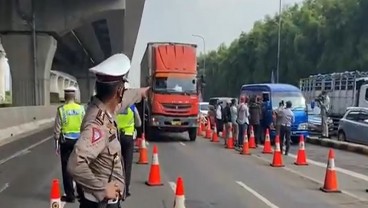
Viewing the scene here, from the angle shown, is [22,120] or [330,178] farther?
[22,120]

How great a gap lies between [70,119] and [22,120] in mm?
20806

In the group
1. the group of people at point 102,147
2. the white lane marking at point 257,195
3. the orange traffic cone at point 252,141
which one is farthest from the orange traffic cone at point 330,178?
the orange traffic cone at point 252,141

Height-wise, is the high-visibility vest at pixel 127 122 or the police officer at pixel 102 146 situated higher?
the police officer at pixel 102 146

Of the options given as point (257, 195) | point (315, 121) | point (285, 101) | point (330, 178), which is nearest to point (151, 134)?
point (285, 101)

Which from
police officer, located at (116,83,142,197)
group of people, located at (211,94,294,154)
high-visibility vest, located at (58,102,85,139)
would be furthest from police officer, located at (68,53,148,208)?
group of people, located at (211,94,294,154)

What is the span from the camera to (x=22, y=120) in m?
29.4

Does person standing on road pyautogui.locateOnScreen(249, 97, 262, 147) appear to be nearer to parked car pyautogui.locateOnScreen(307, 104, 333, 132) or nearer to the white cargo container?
parked car pyautogui.locateOnScreen(307, 104, 333, 132)

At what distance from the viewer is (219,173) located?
1445cm

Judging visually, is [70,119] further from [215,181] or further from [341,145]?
[341,145]

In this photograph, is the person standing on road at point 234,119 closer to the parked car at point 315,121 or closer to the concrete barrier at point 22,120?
the parked car at point 315,121

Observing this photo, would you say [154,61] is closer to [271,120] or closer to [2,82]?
[271,120]

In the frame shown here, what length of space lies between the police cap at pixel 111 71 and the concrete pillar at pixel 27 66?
3752cm

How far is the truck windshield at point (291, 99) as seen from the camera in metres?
24.6

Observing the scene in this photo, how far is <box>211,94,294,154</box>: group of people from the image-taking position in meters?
19.4
